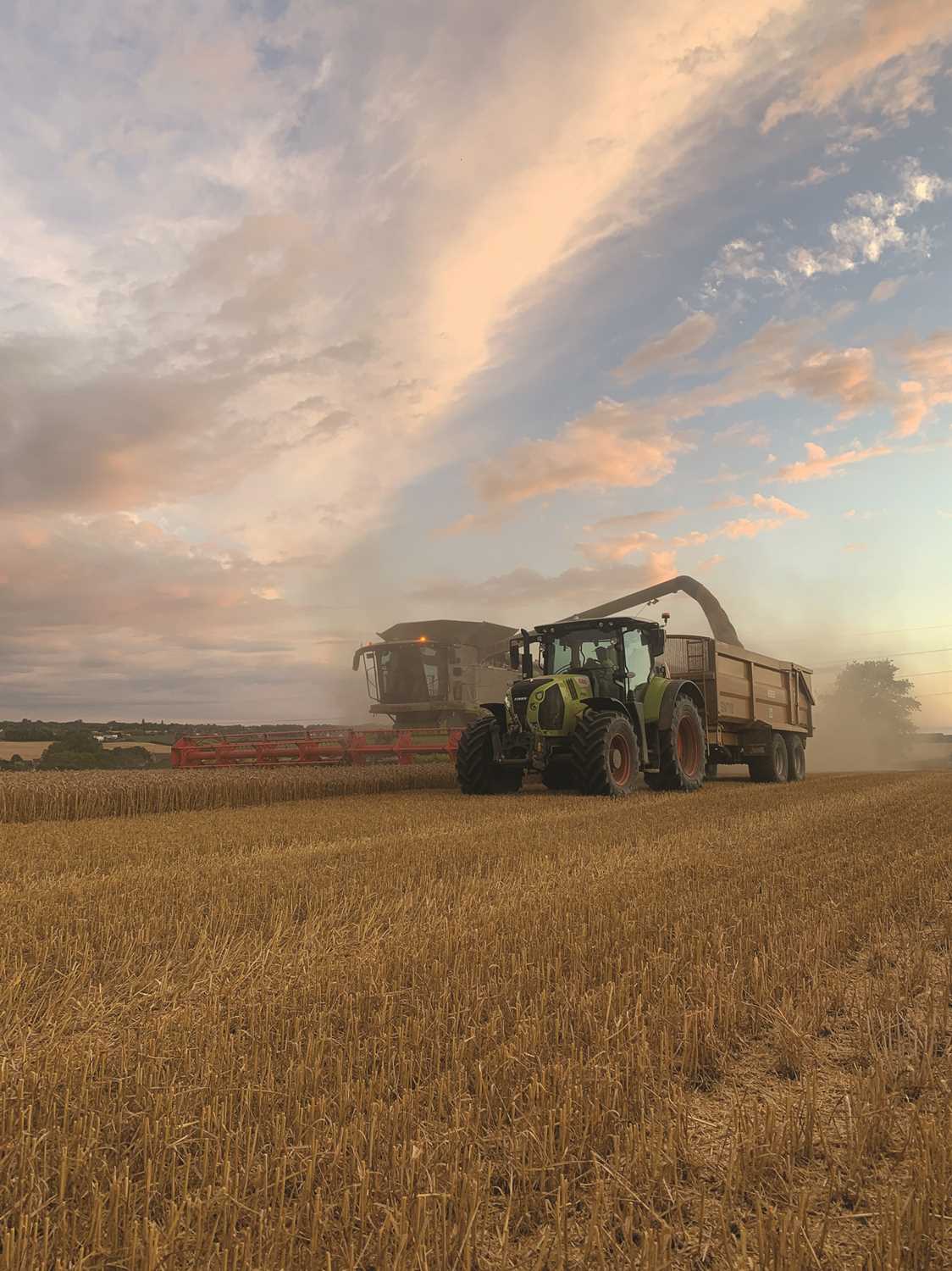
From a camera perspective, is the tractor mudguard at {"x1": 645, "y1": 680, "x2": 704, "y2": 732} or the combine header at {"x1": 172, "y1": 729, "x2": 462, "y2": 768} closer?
the tractor mudguard at {"x1": 645, "y1": 680, "x2": 704, "y2": 732}

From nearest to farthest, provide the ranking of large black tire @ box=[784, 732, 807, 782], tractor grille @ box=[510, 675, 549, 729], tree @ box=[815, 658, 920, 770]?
tractor grille @ box=[510, 675, 549, 729] < large black tire @ box=[784, 732, 807, 782] < tree @ box=[815, 658, 920, 770]

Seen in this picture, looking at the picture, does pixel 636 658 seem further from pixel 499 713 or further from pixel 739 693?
pixel 739 693

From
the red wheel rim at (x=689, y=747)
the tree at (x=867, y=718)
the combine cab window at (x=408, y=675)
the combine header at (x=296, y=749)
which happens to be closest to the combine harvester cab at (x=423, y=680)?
the combine cab window at (x=408, y=675)

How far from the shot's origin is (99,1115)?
238cm

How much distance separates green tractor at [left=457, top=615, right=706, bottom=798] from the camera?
38.3 feet

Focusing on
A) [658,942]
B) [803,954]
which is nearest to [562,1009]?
[658,942]

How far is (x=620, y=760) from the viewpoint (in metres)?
12.1

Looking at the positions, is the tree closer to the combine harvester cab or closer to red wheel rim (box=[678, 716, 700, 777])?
the combine harvester cab

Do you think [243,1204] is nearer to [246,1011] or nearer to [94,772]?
[246,1011]

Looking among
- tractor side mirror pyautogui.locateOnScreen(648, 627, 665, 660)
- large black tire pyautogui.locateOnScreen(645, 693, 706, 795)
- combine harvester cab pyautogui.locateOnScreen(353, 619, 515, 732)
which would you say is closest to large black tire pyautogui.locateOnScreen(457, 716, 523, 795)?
large black tire pyautogui.locateOnScreen(645, 693, 706, 795)

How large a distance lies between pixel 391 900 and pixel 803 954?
2.32 metres

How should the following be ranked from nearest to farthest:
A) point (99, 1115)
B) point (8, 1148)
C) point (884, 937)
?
point (8, 1148) < point (99, 1115) < point (884, 937)

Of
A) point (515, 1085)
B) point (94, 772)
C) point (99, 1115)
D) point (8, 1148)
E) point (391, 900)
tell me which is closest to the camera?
point (8, 1148)

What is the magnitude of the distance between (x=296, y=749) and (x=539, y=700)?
6.38 m
